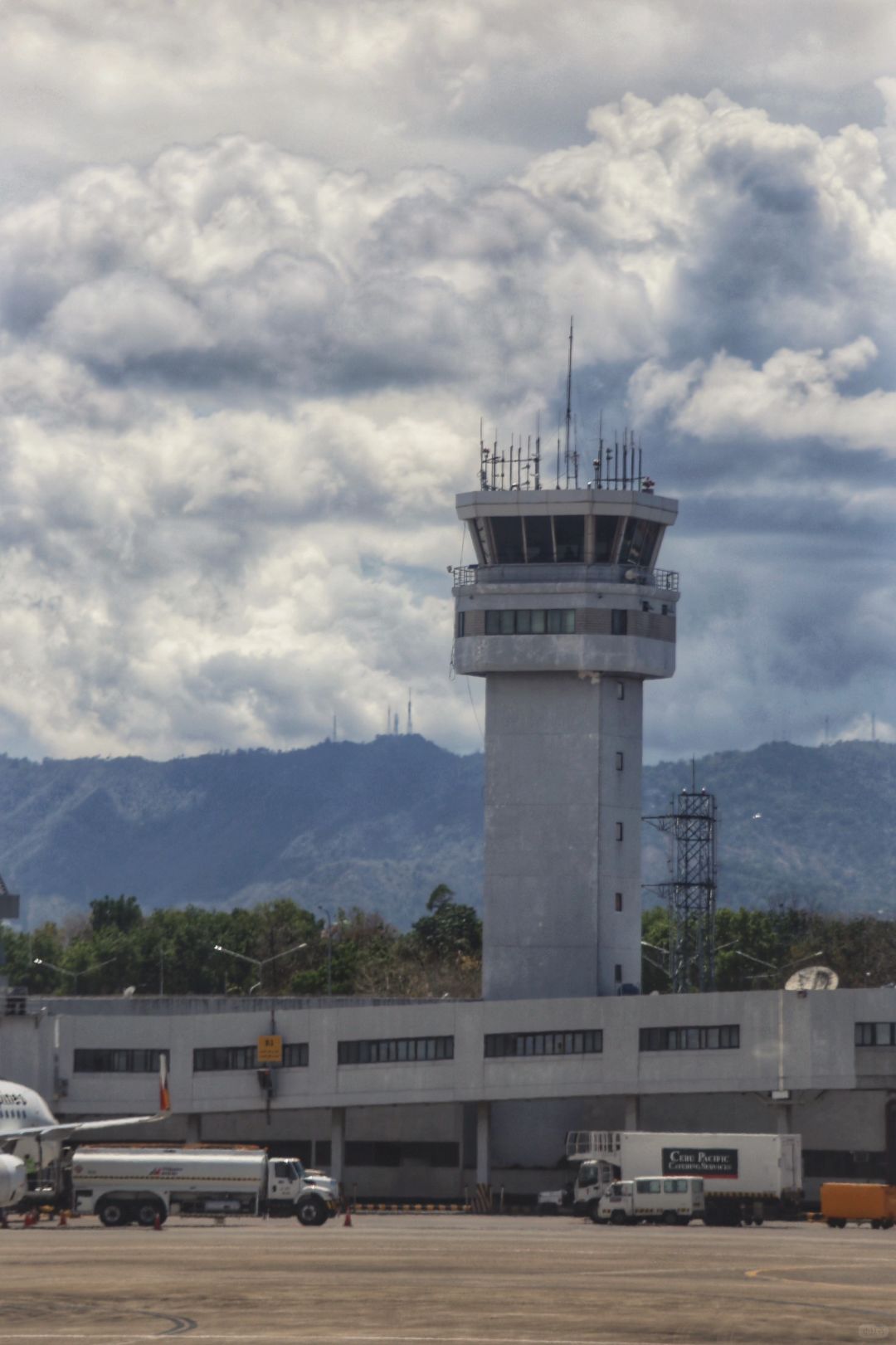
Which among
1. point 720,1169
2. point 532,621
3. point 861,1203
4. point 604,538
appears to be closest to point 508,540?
point 532,621

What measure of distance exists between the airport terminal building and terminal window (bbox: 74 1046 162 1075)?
0.37ft

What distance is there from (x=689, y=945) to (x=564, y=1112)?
124 feet

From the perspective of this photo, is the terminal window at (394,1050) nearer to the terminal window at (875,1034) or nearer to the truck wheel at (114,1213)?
the terminal window at (875,1034)

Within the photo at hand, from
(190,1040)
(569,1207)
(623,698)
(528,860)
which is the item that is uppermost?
(623,698)

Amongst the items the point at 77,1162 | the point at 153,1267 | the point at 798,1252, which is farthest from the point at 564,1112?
the point at 153,1267

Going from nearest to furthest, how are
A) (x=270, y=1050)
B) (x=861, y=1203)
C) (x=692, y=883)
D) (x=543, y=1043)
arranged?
1. (x=861, y=1203)
2. (x=543, y=1043)
3. (x=270, y=1050)
4. (x=692, y=883)

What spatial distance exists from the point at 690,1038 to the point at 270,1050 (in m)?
25.8

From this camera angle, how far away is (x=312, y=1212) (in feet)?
317

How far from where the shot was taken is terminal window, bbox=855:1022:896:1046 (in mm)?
113750

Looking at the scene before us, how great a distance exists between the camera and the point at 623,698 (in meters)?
133

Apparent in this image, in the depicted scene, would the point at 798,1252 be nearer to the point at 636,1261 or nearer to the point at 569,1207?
the point at 636,1261

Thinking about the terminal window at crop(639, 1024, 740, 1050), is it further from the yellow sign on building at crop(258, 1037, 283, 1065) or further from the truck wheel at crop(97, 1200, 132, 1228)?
the truck wheel at crop(97, 1200, 132, 1228)

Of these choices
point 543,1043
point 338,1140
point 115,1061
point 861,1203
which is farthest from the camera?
point 115,1061

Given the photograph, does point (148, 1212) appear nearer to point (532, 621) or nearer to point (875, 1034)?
point (875, 1034)
